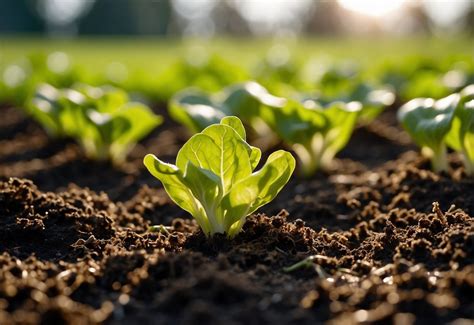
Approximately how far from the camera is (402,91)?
664 cm

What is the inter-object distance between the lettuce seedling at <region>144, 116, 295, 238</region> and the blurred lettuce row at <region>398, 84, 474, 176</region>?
1.11 metres

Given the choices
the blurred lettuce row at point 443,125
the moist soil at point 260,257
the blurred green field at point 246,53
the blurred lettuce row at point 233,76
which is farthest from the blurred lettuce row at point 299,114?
the blurred green field at point 246,53

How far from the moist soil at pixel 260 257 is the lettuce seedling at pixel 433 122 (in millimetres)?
136

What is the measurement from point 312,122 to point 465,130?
92 centimetres

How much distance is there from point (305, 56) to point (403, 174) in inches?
368

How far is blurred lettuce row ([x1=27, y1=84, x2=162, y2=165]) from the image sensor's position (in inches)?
159

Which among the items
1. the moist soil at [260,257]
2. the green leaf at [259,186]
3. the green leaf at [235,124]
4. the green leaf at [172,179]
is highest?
the green leaf at [235,124]

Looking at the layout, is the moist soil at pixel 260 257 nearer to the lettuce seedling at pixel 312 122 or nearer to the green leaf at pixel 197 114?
the lettuce seedling at pixel 312 122

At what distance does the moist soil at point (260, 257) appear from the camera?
187 cm

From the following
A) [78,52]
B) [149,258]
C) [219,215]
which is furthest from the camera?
[78,52]

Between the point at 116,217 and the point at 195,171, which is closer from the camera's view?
the point at 195,171

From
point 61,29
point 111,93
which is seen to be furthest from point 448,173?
point 61,29

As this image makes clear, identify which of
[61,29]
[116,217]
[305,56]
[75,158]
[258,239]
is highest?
[61,29]

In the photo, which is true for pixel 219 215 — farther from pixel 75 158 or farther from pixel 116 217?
pixel 75 158
